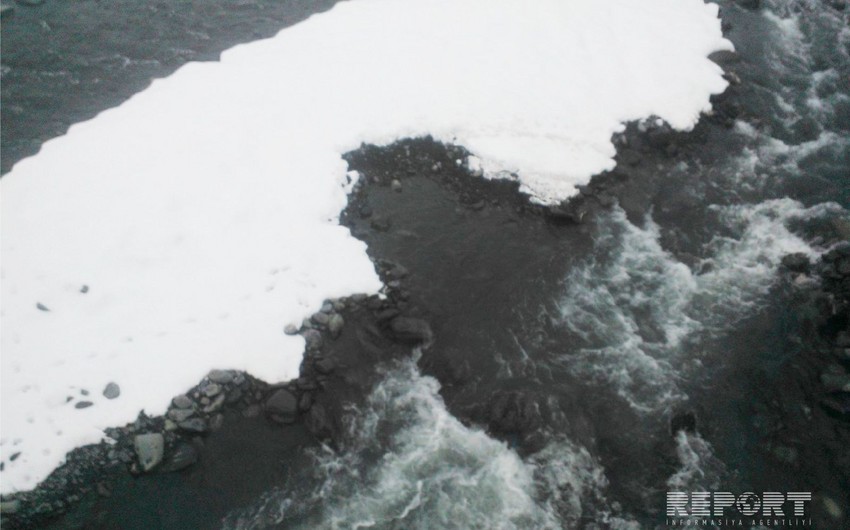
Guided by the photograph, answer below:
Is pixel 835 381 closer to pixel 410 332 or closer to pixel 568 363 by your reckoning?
pixel 568 363

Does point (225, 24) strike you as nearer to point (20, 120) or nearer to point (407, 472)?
point (20, 120)

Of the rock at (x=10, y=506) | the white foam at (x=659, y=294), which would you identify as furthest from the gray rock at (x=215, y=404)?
the white foam at (x=659, y=294)

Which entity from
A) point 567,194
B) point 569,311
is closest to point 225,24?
point 567,194

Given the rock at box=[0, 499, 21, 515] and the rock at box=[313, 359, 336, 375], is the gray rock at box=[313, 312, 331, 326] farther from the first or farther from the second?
the rock at box=[0, 499, 21, 515]

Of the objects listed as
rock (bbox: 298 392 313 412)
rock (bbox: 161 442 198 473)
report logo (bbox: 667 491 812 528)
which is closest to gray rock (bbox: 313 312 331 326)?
rock (bbox: 298 392 313 412)

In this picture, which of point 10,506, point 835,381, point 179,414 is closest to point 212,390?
point 179,414
